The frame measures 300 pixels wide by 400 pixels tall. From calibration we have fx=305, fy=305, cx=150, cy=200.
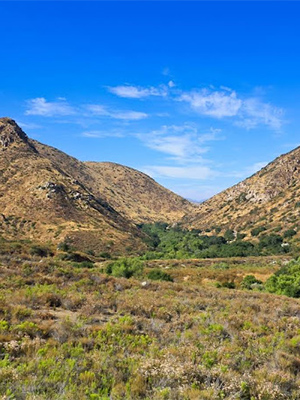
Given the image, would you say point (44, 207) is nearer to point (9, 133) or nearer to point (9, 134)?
point (9, 134)

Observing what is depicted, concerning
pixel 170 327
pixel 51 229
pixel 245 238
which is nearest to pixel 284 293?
pixel 170 327

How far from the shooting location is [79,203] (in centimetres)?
9275

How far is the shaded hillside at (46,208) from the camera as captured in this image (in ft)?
240

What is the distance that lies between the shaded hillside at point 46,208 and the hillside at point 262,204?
41.6m

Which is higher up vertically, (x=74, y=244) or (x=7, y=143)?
(x=7, y=143)

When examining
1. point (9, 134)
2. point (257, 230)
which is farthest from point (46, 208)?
point (257, 230)

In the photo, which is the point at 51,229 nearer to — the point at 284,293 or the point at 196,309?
the point at 284,293

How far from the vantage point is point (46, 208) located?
3270 inches

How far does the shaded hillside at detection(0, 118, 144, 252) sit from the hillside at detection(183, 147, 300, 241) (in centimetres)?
4163

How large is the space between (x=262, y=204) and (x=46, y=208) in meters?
78.0

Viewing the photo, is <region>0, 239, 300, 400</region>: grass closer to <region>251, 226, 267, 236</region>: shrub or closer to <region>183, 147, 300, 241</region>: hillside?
<region>183, 147, 300, 241</region>: hillside

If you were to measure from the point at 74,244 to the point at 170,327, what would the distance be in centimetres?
6296

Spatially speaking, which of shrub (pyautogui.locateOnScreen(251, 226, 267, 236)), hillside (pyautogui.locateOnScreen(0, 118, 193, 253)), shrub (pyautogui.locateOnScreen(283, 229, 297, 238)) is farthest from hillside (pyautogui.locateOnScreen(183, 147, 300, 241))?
hillside (pyautogui.locateOnScreen(0, 118, 193, 253))

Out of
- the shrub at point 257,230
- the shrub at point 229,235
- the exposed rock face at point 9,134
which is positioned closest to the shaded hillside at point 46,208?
the exposed rock face at point 9,134
